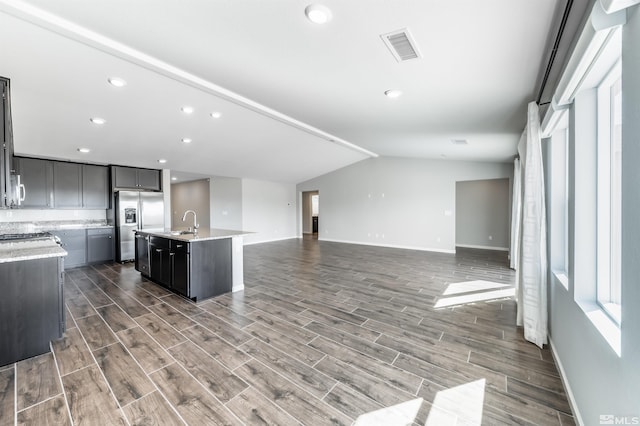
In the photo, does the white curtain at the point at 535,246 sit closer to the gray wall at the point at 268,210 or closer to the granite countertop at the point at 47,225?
the gray wall at the point at 268,210

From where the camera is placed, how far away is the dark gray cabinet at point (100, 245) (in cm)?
574

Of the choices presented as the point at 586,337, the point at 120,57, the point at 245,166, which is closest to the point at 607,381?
the point at 586,337

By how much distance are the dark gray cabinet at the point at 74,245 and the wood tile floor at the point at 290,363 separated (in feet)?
6.93

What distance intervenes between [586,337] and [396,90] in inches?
98.7

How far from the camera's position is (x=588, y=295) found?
167 centimetres

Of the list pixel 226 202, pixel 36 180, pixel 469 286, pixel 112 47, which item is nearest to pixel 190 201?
pixel 226 202

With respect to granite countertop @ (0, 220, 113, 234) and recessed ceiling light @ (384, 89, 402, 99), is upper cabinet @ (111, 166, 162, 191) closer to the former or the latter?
granite countertop @ (0, 220, 113, 234)

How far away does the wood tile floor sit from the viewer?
5.40 feet

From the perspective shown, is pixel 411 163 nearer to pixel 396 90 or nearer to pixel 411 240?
pixel 411 240

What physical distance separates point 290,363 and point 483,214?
312 inches

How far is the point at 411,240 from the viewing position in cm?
808

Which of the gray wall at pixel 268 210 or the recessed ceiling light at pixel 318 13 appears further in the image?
the gray wall at pixel 268 210

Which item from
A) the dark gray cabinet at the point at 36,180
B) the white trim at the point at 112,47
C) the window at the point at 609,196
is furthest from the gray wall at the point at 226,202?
the window at the point at 609,196

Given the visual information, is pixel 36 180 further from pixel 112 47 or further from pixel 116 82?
pixel 112 47
